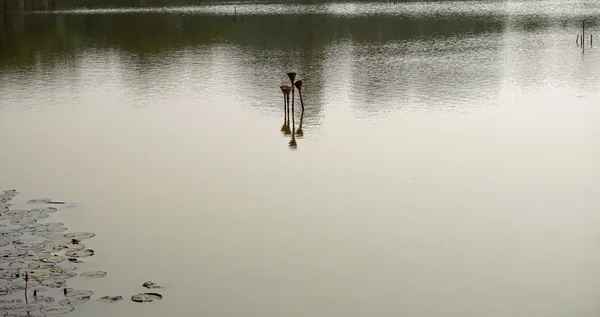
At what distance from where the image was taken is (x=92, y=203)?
13.4m

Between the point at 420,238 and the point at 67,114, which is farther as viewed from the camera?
the point at 67,114

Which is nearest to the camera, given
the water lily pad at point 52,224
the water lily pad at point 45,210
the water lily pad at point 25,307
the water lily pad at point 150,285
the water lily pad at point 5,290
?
the water lily pad at point 25,307

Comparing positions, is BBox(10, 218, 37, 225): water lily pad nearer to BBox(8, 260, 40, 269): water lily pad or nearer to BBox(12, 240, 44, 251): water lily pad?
BBox(12, 240, 44, 251): water lily pad

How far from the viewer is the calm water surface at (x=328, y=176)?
32.4ft

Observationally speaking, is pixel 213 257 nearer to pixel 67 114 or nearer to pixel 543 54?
pixel 67 114

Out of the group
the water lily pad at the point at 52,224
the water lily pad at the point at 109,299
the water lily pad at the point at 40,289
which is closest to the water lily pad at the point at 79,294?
the water lily pad at the point at 109,299

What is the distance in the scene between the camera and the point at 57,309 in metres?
8.95

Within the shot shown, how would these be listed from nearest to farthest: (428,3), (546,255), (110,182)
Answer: (546,255), (110,182), (428,3)

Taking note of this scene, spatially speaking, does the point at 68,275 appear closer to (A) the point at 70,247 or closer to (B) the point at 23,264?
(B) the point at 23,264

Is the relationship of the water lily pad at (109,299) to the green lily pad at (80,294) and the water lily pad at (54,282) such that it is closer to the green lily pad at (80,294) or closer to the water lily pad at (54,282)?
the green lily pad at (80,294)

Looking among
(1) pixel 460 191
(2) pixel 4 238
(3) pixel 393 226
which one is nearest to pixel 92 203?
(2) pixel 4 238

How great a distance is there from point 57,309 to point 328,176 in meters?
6.16

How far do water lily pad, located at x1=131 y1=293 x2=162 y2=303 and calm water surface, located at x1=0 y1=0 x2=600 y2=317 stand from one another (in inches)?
6.3

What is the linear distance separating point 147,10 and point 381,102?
4131cm
